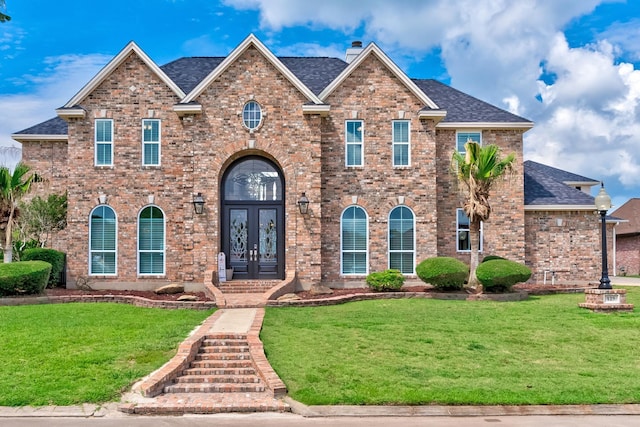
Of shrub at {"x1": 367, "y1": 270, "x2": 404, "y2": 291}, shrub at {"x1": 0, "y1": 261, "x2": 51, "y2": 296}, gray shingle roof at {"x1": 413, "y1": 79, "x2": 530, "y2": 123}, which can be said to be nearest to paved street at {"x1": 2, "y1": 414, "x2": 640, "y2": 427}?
shrub at {"x1": 0, "y1": 261, "x2": 51, "y2": 296}

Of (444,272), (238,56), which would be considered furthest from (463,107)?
(238,56)

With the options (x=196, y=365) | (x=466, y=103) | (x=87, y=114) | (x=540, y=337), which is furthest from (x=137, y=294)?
(x=466, y=103)

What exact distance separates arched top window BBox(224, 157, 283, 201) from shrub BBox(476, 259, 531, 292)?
26.2 ft

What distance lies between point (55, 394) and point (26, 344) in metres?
3.26

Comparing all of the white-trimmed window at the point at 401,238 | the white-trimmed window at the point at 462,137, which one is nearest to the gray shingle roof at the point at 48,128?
the white-trimmed window at the point at 401,238

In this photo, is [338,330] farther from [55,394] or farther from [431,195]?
[431,195]

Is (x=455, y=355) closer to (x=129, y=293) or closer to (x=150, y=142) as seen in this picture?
(x=129, y=293)

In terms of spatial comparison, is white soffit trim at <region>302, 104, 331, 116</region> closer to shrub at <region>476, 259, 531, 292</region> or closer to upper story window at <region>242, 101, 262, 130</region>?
upper story window at <region>242, 101, 262, 130</region>

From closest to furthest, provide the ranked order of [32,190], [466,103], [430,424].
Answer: [430,424], [32,190], [466,103]

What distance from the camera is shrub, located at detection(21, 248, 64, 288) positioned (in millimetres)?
21264

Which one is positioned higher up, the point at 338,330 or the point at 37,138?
the point at 37,138

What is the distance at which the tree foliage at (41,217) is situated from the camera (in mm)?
22406

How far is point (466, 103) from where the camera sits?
84.5 ft

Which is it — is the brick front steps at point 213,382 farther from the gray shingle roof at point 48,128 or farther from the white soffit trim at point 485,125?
the gray shingle roof at point 48,128
